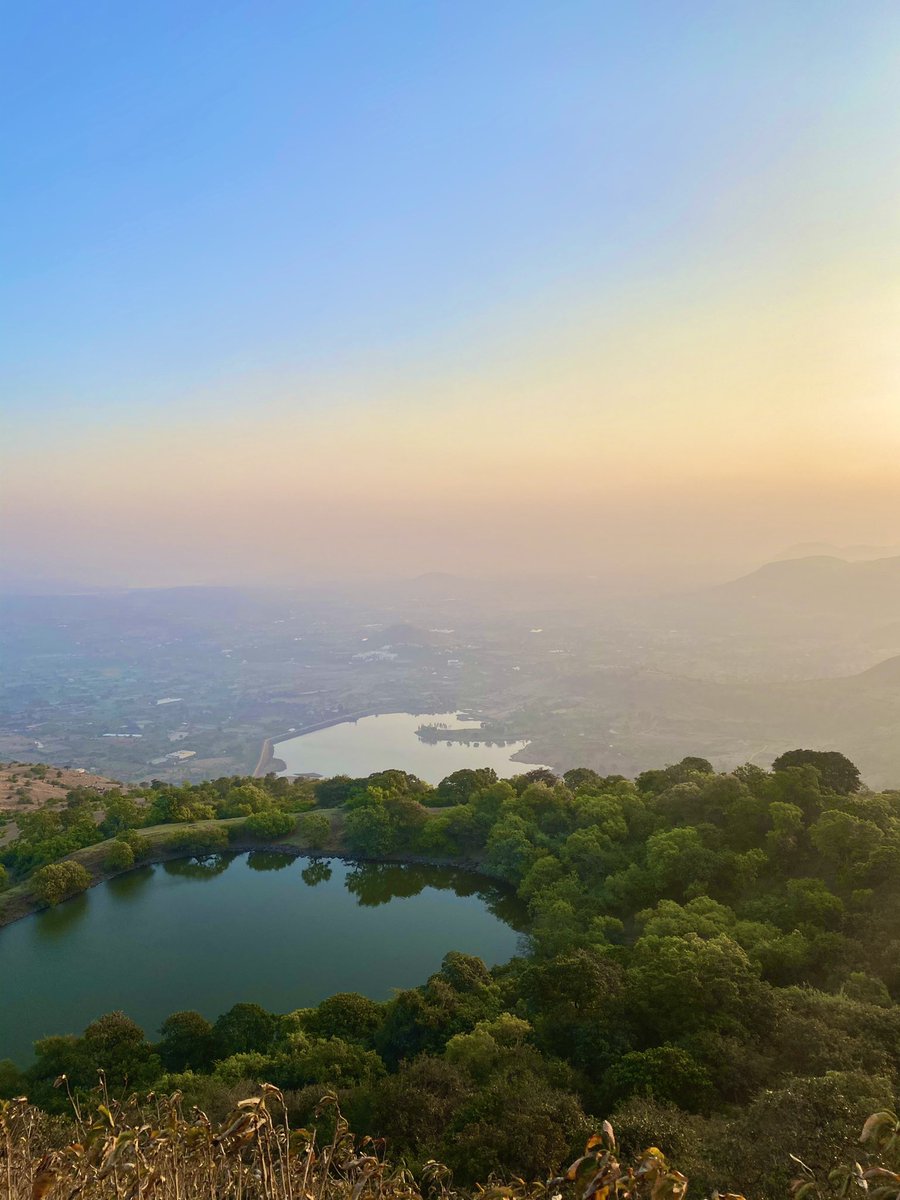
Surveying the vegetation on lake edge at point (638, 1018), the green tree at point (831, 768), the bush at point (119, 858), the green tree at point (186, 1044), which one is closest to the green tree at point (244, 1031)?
the vegetation on lake edge at point (638, 1018)

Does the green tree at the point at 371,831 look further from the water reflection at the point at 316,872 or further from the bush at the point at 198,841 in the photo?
the bush at the point at 198,841

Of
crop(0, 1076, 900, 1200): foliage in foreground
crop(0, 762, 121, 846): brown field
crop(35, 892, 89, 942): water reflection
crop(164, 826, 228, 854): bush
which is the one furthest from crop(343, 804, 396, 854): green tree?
crop(0, 1076, 900, 1200): foliage in foreground

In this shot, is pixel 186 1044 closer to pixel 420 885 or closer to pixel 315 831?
pixel 420 885

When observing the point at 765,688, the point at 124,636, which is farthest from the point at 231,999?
the point at 124,636

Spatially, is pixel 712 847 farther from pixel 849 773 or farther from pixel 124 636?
pixel 124 636

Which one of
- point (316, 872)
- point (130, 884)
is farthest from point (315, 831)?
point (130, 884)

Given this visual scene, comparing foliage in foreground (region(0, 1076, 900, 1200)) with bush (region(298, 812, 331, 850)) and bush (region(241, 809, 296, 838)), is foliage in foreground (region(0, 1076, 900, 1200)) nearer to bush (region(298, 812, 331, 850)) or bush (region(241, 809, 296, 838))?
bush (region(298, 812, 331, 850))
